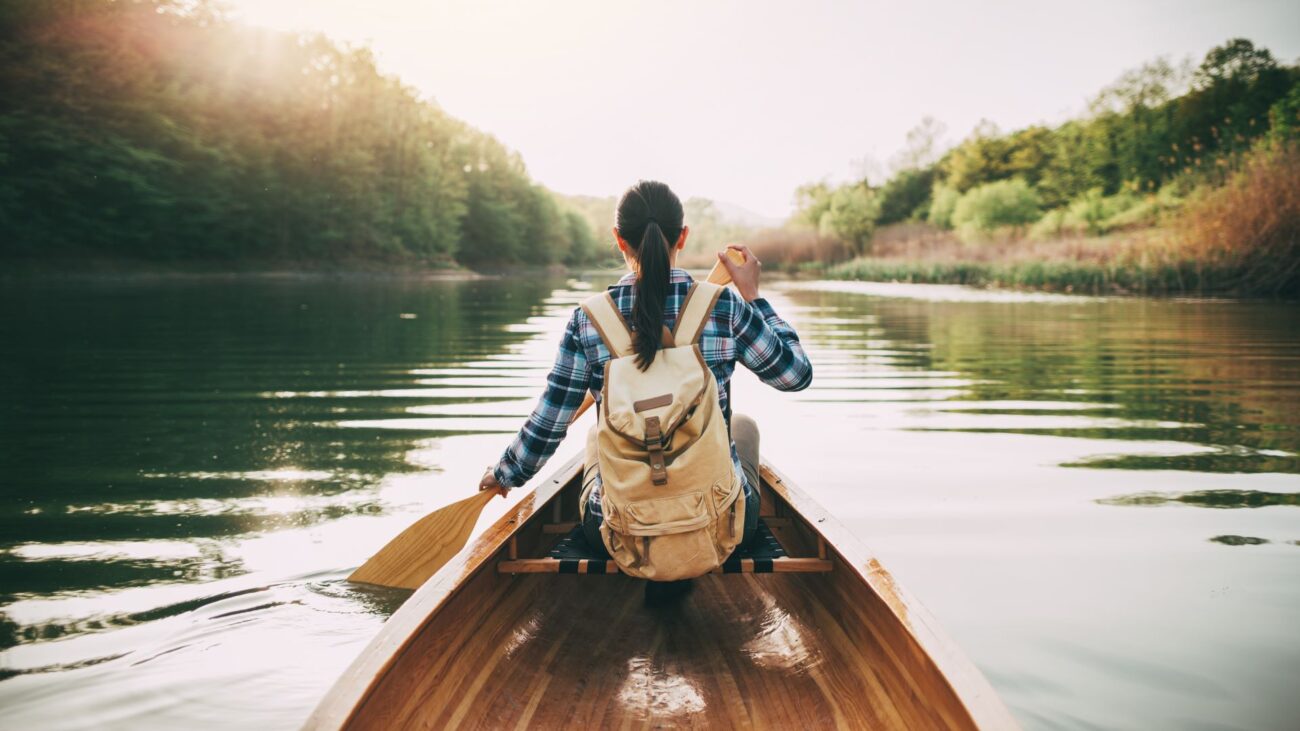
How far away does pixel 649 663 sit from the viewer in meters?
2.38

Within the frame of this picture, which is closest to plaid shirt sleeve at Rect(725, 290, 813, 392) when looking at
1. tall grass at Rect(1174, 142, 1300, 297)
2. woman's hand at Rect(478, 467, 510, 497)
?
woman's hand at Rect(478, 467, 510, 497)

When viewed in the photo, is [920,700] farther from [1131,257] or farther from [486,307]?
[1131,257]

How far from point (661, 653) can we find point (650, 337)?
931 millimetres

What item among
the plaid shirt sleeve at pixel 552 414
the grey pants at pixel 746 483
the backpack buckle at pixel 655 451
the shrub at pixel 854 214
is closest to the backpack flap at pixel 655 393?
the backpack buckle at pixel 655 451

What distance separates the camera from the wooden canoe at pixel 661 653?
1760mm

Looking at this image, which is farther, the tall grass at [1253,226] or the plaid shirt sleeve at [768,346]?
the tall grass at [1253,226]

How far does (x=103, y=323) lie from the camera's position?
42.5 ft

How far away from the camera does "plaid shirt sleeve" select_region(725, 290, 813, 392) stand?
2.30m

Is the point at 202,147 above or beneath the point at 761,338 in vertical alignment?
above

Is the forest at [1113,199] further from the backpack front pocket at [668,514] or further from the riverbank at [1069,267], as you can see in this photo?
the backpack front pocket at [668,514]

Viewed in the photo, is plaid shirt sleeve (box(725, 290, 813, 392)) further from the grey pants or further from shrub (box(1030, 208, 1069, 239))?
shrub (box(1030, 208, 1069, 239))

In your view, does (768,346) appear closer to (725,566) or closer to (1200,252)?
(725,566)

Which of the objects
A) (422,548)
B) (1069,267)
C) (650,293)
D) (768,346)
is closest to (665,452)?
(650,293)

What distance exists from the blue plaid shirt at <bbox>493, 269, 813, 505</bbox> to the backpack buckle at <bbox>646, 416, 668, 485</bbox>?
0.28 meters
